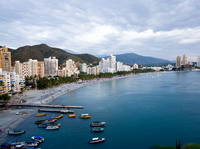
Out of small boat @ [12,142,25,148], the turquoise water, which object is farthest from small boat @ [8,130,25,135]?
small boat @ [12,142,25,148]

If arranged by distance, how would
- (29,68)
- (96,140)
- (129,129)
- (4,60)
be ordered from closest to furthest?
1. (96,140)
2. (129,129)
3. (4,60)
4. (29,68)

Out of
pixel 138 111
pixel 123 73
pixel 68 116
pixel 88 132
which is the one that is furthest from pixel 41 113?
pixel 123 73

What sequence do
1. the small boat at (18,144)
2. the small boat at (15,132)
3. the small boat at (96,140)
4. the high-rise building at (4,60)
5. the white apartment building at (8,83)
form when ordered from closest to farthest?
1. the small boat at (18,144)
2. the small boat at (96,140)
3. the small boat at (15,132)
4. the white apartment building at (8,83)
5. the high-rise building at (4,60)

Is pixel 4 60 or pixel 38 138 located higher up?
pixel 4 60

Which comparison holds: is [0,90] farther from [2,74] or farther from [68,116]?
[68,116]

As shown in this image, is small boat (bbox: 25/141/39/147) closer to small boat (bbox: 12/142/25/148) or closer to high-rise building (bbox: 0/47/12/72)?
small boat (bbox: 12/142/25/148)

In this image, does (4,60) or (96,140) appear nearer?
(96,140)

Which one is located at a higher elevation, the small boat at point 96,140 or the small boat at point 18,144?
the small boat at point 18,144

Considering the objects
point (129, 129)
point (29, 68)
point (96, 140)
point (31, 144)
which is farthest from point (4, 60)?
point (129, 129)

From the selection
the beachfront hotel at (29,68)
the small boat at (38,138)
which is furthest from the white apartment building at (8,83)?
the beachfront hotel at (29,68)

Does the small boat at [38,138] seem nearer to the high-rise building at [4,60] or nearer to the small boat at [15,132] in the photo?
the small boat at [15,132]

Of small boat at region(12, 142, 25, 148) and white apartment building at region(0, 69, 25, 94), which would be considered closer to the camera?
small boat at region(12, 142, 25, 148)

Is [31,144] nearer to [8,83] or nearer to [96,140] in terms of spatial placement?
Result: [96,140]
